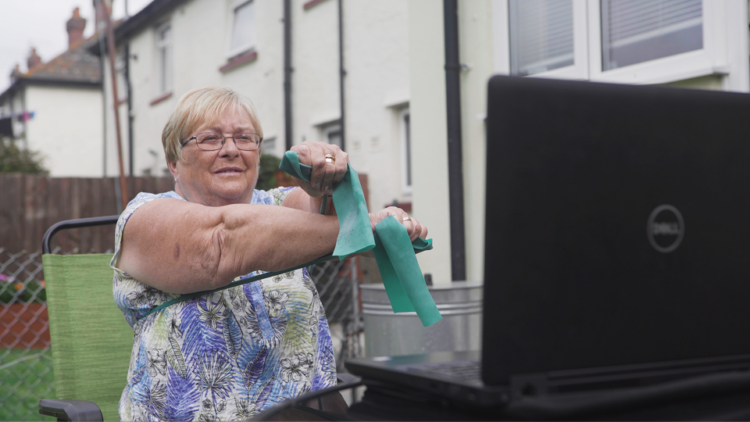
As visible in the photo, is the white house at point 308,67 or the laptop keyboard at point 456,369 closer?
the laptop keyboard at point 456,369

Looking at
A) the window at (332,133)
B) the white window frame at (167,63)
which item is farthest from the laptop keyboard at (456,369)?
the white window frame at (167,63)

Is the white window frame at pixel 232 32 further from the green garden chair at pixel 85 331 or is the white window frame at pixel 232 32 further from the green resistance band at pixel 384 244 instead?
the green resistance band at pixel 384 244

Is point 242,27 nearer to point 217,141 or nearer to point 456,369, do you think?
point 217,141

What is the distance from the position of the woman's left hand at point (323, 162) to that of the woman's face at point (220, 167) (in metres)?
0.53

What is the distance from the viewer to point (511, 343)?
0.79m

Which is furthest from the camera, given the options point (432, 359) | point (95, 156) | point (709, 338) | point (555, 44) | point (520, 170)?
point (95, 156)

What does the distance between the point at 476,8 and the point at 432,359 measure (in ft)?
10.9

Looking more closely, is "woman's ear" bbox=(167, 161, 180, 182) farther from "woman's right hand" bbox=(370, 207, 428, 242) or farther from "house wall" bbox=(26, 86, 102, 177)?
"house wall" bbox=(26, 86, 102, 177)

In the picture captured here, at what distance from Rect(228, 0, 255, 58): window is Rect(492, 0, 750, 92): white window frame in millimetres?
7311

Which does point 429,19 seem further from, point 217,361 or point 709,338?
point 709,338

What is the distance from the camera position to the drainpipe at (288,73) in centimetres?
923

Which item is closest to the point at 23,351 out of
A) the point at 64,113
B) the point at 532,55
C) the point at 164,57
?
the point at 532,55

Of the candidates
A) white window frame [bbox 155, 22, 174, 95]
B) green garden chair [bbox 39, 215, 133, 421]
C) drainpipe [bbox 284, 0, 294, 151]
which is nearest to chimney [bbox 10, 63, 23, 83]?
white window frame [bbox 155, 22, 174, 95]

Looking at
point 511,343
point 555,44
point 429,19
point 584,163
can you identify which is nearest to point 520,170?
point 584,163
